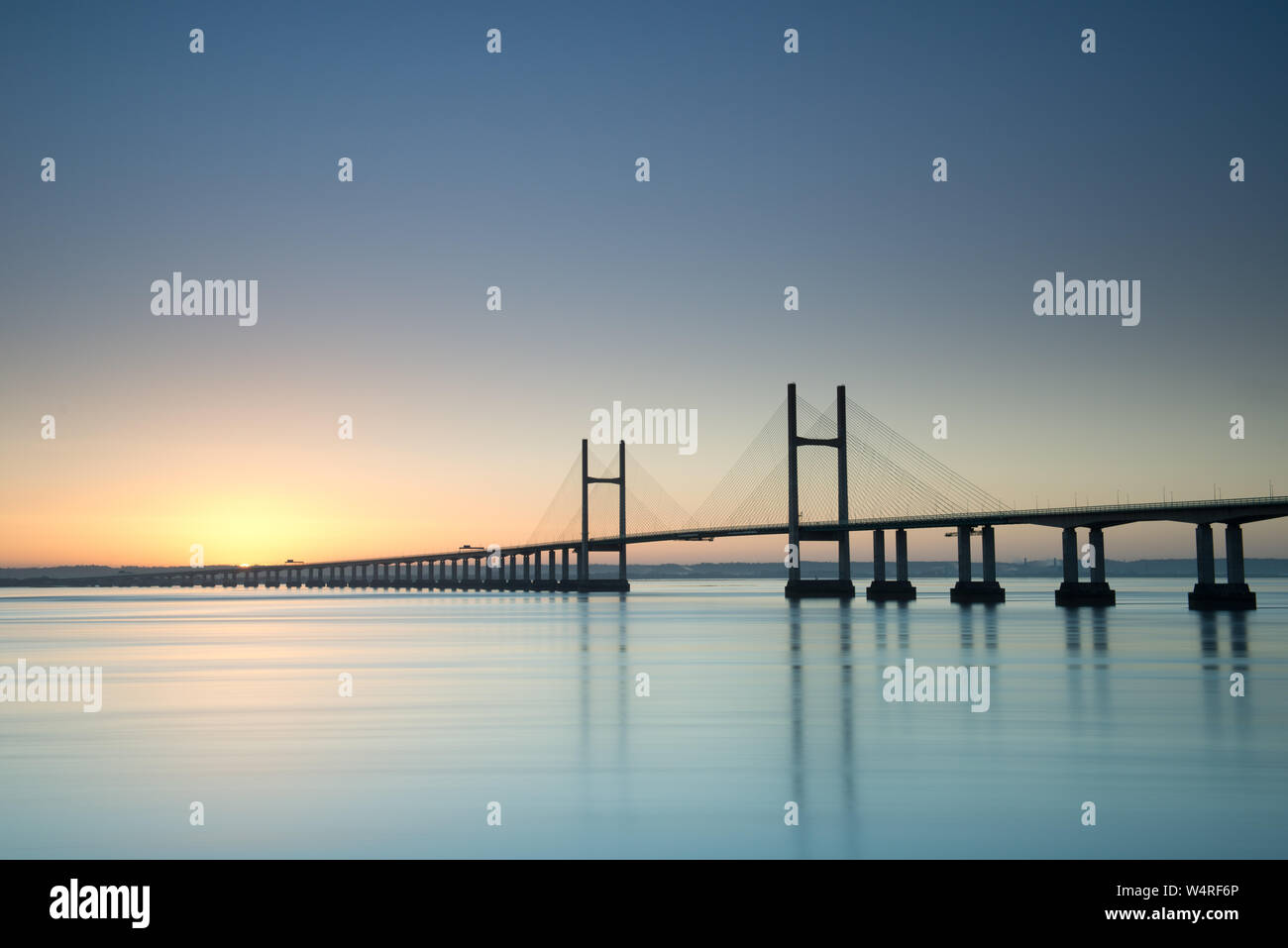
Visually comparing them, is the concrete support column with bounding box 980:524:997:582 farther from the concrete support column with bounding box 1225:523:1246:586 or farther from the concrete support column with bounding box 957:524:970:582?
the concrete support column with bounding box 1225:523:1246:586

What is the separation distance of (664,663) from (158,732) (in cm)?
2009

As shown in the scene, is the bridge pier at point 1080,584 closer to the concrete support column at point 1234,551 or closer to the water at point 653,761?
the concrete support column at point 1234,551

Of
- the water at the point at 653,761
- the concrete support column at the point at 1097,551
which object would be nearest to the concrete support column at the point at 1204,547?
the concrete support column at the point at 1097,551

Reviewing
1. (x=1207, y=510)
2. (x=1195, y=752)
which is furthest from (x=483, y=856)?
(x=1207, y=510)

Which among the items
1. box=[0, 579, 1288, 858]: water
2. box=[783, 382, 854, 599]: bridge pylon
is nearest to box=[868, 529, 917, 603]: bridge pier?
box=[783, 382, 854, 599]: bridge pylon

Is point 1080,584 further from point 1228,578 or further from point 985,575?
point 1228,578

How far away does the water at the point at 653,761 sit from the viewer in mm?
13414

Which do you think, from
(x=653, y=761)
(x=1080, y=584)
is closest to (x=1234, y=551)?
(x=1080, y=584)

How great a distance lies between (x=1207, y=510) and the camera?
82.2 m

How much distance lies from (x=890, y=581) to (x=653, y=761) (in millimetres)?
95402

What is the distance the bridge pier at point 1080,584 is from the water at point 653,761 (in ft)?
175

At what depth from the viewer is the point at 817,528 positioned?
108m

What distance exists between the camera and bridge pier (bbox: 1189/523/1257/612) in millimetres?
83625

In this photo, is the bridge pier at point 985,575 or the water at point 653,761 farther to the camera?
the bridge pier at point 985,575
